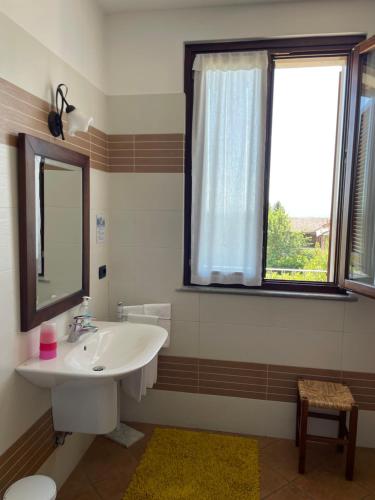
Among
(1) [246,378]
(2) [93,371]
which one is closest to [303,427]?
(1) [246,378]

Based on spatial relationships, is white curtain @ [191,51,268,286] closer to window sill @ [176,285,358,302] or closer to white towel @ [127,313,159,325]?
window sill @ [176,285,358,302]

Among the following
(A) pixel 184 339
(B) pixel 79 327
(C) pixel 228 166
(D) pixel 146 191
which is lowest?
(A) pixel 184 339

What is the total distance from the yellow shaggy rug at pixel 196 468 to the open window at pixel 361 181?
1.21 m

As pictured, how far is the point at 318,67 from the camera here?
2.25m

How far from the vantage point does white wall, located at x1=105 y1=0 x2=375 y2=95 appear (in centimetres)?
207

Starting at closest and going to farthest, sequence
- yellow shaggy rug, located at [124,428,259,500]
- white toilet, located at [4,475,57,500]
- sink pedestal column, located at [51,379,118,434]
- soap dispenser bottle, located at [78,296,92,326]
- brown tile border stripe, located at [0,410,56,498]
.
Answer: white toilet, located at [4,475,57,500]
brown tile border stripe, located at [0,410,56,498]
sink pedestal column, located at [51,379,118,434]
yellow shaggy rug, located at [124,428,259,500]
soap dispenser bottle, located at [78,296,92,326]

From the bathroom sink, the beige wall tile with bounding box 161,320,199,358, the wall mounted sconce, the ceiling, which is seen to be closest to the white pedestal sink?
the bathroom sink

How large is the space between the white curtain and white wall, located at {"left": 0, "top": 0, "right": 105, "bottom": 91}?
620 millimetres

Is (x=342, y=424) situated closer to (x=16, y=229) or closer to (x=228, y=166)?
(x=228, y=166)

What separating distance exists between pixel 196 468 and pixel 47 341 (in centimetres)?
118

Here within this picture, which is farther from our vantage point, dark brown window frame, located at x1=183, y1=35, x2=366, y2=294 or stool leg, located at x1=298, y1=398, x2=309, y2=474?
dark brown window frame, located at x1=183, y1=35, x2=366, y2=294

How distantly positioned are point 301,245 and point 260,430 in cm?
126

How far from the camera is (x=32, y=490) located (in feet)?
4.55

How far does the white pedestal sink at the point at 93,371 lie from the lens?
1509mm
